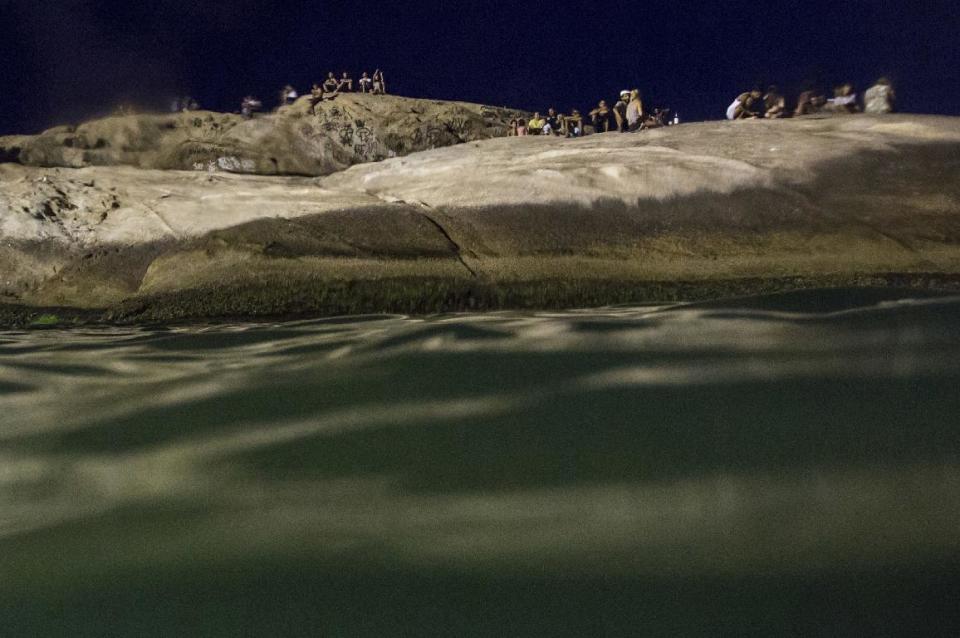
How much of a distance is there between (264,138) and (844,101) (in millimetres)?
6725

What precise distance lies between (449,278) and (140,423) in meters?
2.28

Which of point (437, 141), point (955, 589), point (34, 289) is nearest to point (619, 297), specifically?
point (955, 589)

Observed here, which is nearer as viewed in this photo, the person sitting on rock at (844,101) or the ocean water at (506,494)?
the ocean water at (506,494)

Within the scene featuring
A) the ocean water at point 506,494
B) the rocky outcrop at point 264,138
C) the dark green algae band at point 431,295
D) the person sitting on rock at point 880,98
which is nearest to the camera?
the ocean water at point 506,494

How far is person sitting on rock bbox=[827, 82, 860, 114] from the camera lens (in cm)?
752

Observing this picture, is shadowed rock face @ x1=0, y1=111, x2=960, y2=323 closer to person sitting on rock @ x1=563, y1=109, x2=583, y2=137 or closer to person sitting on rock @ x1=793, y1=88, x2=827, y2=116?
person sitting on rock @ x1=793, y1=88, x2=827, y2=116

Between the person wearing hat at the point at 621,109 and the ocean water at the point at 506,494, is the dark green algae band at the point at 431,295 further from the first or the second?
the person wearing hat at the point at 621,109

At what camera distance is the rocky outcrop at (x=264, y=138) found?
26.1ft

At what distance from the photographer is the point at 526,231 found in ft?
14.2

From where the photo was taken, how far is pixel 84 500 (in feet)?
5.04

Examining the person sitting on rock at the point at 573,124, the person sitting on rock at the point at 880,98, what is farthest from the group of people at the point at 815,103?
the person sitting on rock at the point at 573,124

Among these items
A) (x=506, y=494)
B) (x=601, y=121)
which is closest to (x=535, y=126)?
(x=601, y=121)

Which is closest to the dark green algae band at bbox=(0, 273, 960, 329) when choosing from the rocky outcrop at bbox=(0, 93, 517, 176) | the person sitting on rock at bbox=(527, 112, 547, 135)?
the rocky outcrop at bbox=(0, 93, 517, 176)

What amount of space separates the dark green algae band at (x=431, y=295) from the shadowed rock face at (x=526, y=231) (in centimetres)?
1
